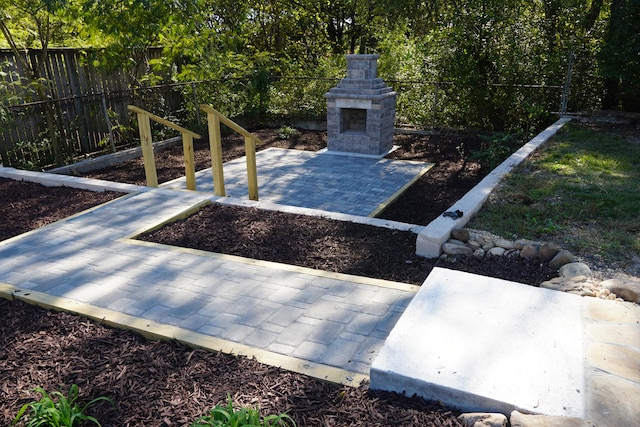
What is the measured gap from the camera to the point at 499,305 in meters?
2.99

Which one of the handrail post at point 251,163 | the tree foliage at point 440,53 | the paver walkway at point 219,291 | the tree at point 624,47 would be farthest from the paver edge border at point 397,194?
the tree at point 624,47

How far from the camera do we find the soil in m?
2.42

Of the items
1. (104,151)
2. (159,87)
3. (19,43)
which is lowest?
(104,151)

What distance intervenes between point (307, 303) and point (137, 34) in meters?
7.58

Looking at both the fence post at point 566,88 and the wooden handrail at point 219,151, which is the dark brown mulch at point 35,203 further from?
the fence post at point 566,88

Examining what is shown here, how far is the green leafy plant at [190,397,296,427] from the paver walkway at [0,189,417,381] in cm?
59

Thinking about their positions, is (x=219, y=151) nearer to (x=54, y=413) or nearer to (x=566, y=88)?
(x=54, y=413)

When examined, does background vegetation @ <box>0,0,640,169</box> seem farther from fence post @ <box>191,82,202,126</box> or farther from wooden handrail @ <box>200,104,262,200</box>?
wooden handrail @ <box>200,104,262,200</box>

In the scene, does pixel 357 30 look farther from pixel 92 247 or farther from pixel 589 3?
pixel 92 247

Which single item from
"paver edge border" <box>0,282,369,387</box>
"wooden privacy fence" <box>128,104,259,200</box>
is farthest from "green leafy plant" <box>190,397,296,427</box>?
"wooden privacy fence" <box>128,104,259,200</box>

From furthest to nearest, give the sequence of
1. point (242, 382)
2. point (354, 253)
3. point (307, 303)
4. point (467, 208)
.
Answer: point (467, 208), point (354, 253), point (307, 303), point (242, 382)

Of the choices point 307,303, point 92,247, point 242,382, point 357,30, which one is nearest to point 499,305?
point 307,303

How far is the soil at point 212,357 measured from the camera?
242 centimetres

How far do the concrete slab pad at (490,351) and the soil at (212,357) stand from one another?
0.44 feet
